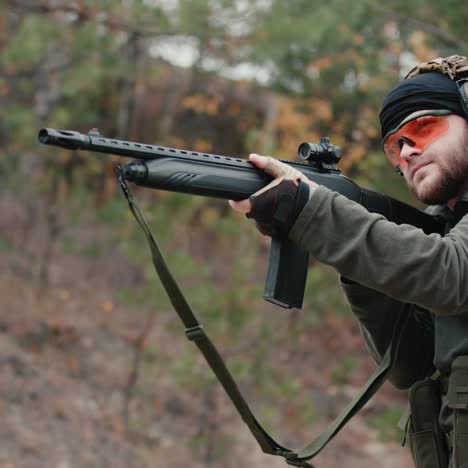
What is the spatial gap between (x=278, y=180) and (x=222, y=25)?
659cm

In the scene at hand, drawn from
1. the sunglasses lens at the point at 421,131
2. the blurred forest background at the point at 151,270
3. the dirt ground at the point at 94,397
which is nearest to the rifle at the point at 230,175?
the sunglasses lens at the point at 421,131

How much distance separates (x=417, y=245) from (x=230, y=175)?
606 millimetres

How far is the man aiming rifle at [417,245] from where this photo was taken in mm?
2070

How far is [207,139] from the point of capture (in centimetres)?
1647

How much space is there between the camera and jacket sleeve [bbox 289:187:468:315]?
6.73 feet

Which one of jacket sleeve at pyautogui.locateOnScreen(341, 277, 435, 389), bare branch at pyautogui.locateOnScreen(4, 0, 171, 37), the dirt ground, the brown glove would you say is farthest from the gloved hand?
bare branch at pyautogui.locateOnScreen(4, 0, 171, 37)

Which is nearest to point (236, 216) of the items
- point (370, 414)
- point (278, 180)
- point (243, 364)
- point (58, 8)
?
point (243, 364)

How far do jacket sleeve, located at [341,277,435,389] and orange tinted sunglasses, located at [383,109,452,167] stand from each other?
52 centimetres

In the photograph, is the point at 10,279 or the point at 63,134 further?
the point at 10,279

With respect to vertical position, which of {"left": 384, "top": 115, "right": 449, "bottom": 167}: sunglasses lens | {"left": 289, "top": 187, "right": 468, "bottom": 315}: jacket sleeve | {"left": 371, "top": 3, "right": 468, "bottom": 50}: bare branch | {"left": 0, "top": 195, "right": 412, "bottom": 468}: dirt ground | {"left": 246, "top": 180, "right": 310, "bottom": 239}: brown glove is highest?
{"left": 371, "top": 3, "right": 468, "bottom": 50}: bare branch

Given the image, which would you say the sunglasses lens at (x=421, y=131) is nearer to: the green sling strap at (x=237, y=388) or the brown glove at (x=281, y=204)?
the brown glove at (x=281, y=204)

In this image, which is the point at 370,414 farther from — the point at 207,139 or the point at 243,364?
the point at 207,139

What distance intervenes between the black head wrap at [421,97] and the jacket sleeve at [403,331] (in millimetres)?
628

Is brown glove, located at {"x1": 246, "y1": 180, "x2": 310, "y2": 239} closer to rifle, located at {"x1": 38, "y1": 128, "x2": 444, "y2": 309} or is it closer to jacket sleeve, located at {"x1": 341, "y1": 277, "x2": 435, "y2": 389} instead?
rifle, located at {"x1": 38, "y1": 128, "x2": 444, "y2": 309}
